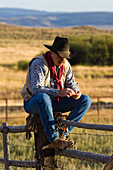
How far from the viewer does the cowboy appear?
406cm

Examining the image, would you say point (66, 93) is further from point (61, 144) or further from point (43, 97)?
point (61, 144)

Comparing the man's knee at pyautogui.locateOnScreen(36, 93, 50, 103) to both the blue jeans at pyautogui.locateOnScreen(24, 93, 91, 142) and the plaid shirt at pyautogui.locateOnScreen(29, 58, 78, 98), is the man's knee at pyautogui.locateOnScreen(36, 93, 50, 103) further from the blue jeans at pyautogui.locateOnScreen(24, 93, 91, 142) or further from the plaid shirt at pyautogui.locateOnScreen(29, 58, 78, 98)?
the plaid shirt at pyautogui.locateOnScreen(29, 58, 78, 98)

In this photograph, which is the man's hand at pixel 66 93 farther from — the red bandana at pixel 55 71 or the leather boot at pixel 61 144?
the leather boot at pixel 61 144

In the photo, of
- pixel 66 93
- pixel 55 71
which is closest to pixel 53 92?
pixel 66 93

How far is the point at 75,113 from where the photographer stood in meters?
4.36

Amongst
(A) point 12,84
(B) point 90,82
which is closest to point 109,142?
(A) point 12,84

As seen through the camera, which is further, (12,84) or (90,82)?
(90,82)

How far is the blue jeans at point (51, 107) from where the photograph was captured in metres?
4.02

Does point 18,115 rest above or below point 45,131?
below

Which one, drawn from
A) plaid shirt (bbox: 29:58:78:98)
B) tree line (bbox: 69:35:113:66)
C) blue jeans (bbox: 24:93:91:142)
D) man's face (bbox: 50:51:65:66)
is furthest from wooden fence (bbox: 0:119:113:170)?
tree line (bbox: 69:35:113:66)

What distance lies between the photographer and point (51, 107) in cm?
403

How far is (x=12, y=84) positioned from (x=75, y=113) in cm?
1965

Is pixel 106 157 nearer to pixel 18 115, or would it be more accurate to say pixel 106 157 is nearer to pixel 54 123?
pixel 54 123

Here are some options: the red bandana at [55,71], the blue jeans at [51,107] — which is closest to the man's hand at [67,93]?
the blue jeans at [51,107]
